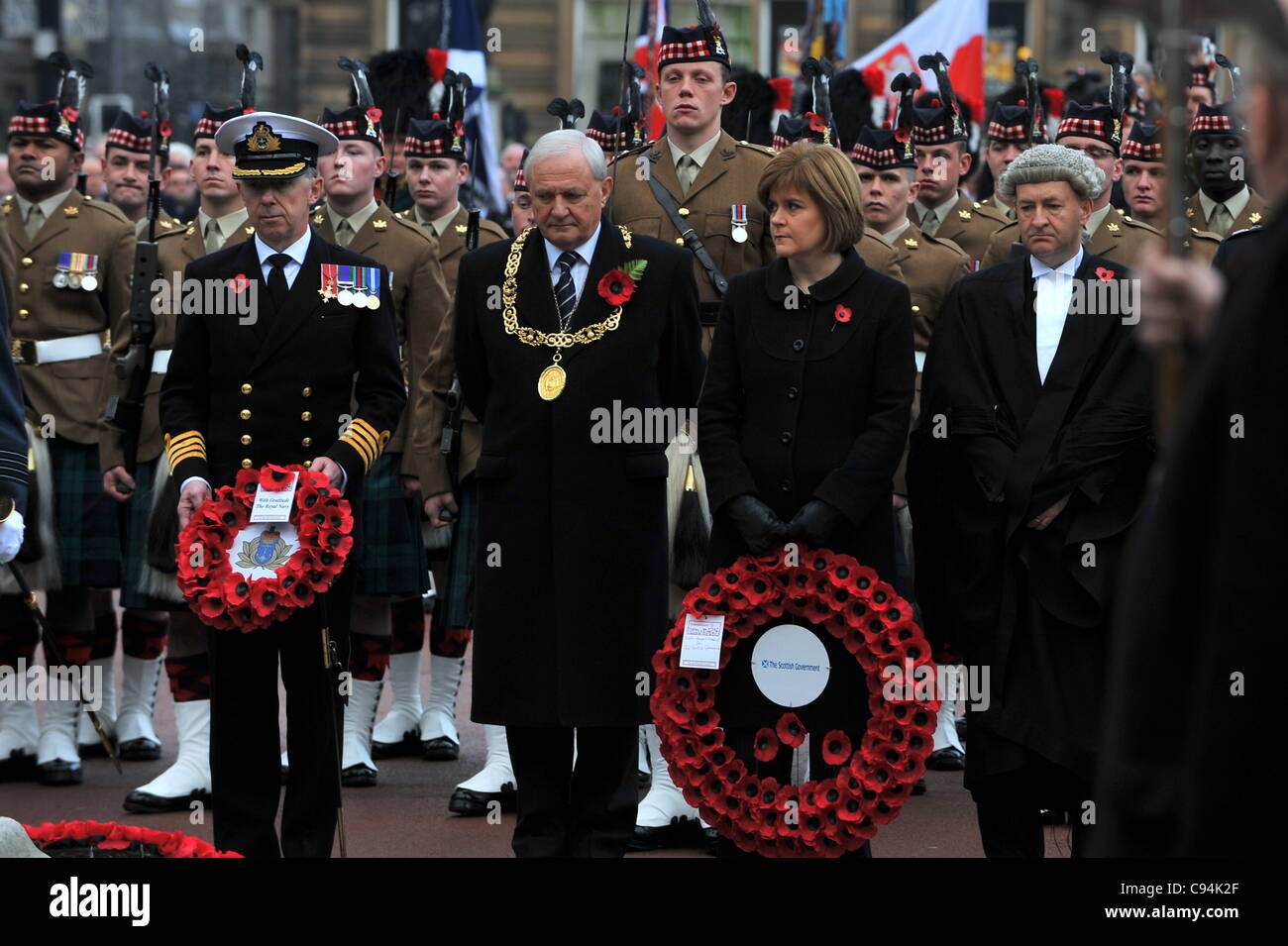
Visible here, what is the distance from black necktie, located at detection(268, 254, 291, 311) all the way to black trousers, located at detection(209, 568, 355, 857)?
0.80 m

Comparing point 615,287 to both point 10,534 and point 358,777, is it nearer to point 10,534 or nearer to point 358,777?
point 10,534

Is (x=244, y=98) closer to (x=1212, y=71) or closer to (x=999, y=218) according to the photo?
(x=999, y=218)

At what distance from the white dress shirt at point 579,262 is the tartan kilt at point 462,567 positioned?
6.02 feet

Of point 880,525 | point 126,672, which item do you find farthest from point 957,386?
point 126,672

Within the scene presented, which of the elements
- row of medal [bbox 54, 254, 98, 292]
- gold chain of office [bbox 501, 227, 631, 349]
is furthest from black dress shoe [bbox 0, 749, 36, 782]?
gold chain of office [bbox 501, 227, 631, 349]

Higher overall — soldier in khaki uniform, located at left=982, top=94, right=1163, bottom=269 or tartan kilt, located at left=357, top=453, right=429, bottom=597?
soldier in khaki uniform, located at left=982, top=94, right=1163, bottom=269

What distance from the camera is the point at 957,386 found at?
5863 millimetres

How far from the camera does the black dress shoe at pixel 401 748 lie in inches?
336

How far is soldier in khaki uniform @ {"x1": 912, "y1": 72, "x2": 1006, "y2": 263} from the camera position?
30.6 ft

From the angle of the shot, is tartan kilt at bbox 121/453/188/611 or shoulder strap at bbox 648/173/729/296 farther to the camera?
tartan kilt at bbox 121/453/188/611

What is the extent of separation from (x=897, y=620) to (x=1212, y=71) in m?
7.01
